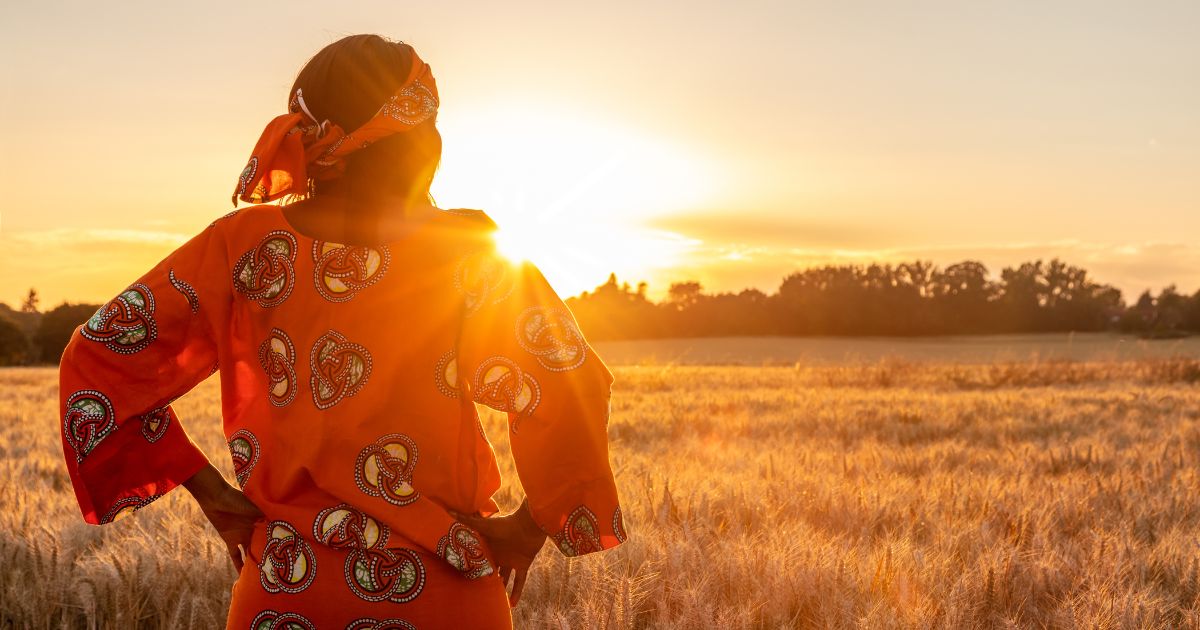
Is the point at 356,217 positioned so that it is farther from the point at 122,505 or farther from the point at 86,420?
the point at 122,505

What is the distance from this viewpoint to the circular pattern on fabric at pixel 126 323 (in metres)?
1.70

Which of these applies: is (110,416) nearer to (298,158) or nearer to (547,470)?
(298,158)

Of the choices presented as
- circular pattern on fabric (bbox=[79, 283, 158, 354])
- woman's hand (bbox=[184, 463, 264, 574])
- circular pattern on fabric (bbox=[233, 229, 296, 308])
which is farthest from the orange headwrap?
woman's hand (bbox=[184, 463, 264, 574])

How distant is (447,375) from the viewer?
1742 mm

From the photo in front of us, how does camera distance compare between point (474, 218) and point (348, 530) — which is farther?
point (474, 218)

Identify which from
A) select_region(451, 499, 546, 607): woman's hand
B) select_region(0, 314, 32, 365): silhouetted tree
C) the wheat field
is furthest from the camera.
→ select_region(0, 314, 32, 365): silhouetted tree

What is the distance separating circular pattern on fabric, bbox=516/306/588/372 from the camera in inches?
67.1

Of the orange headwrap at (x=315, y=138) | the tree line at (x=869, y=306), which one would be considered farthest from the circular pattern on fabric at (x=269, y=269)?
the tree line at (x=869, y=306)

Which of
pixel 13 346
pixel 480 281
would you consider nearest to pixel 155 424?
pixel 480 281

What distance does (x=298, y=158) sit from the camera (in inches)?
66.8

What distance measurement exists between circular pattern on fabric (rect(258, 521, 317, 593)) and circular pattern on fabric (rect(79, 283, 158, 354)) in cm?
45

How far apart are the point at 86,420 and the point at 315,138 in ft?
2.31

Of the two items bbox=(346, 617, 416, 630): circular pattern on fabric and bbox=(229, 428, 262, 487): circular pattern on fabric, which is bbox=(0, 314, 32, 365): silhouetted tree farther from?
bbox=(346, 617, 416, 630): circular pattern on fabric

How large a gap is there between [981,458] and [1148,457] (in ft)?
3.78
